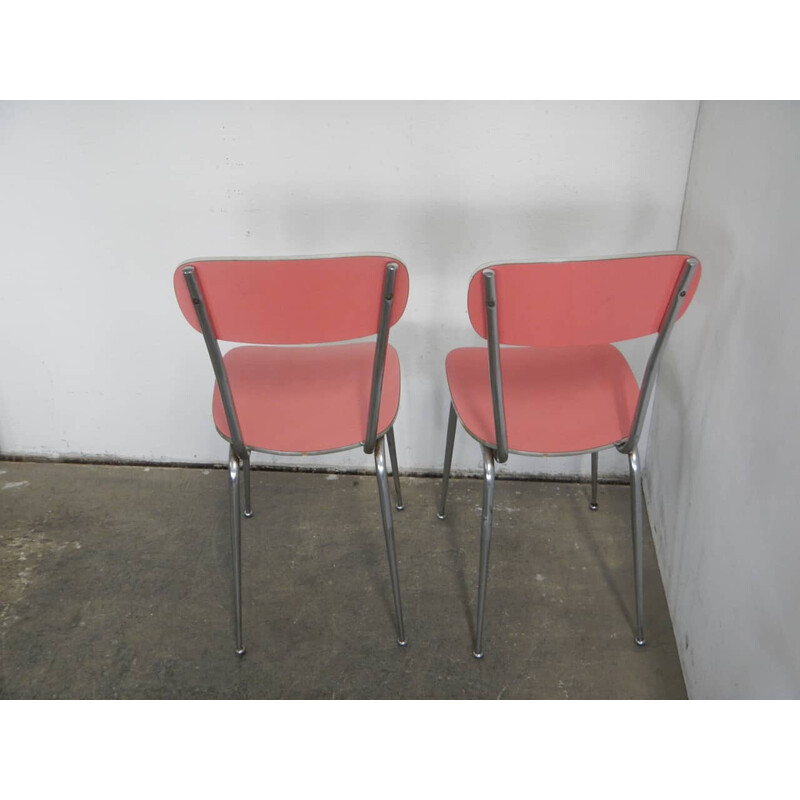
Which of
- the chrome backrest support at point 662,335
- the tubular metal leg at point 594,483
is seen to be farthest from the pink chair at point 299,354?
the tubular metal leg at point 594,483

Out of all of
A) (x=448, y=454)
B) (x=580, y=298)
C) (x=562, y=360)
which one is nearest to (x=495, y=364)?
(x=580, y=298)

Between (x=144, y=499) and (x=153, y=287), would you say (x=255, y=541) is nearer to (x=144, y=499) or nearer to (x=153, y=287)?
(x=144, y=499)

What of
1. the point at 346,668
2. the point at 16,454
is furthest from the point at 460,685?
the point at 16,454

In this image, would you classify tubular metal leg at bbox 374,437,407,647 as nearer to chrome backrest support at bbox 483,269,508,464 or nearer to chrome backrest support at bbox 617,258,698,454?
chrome backrest support at bbox 483,269,508,464

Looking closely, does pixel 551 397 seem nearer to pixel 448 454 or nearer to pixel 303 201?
pixel 448 454

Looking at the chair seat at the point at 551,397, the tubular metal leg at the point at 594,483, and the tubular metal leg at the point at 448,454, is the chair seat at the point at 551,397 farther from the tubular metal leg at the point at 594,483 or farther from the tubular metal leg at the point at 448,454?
the tubular metal leg at the point at 594,483

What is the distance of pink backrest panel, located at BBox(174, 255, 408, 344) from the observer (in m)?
1.11

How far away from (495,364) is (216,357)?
19.1 inches

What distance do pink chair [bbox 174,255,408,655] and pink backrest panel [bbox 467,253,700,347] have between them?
0.17m

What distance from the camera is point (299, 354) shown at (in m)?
1.65

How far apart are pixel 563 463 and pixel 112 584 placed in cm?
126

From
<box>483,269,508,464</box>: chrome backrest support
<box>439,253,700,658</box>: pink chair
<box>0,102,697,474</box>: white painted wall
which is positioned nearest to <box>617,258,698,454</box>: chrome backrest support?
<box>439,253,700,658</box>: pink chair

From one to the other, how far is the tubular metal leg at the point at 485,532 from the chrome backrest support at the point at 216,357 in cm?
48

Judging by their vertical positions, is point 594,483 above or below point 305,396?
below
